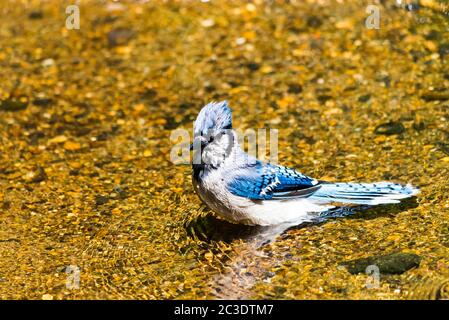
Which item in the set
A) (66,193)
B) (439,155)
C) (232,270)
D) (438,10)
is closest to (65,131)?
(66,193)

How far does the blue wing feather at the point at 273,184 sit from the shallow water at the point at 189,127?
28 centimetres

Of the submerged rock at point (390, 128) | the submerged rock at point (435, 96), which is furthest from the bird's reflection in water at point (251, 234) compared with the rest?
the submerged rock at point (435, 96)

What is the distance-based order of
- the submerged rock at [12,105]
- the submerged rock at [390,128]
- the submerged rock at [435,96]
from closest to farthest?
the submerged rock at [390,128] → the submerged rock at [435,96] → the submerged rock at [12,105]

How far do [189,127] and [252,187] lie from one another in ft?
6.33

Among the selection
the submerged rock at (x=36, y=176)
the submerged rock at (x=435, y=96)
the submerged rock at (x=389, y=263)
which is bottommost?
the submerged rock at (x=389, y=263)

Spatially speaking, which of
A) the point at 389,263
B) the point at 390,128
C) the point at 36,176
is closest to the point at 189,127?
the point at 36,176

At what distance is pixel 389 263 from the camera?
17.8 ft

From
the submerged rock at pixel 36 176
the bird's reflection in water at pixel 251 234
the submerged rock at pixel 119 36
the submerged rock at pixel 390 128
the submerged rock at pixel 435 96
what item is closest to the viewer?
the bird's reflection in water at pixel 251 234

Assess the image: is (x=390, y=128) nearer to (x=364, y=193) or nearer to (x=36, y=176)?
(x=364, y=193)

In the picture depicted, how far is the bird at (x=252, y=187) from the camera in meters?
5.92

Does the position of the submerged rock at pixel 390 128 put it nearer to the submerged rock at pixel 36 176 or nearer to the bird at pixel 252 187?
the bird at pixel 252 187

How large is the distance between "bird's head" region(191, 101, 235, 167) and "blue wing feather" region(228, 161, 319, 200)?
0.22 meters

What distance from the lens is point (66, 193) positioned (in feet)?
22.1

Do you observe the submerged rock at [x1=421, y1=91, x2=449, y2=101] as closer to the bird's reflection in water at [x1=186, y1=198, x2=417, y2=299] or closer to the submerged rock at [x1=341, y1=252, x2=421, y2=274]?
the bird's reflection in water at [x1=186, y1=198, x2=417, y2=299]
